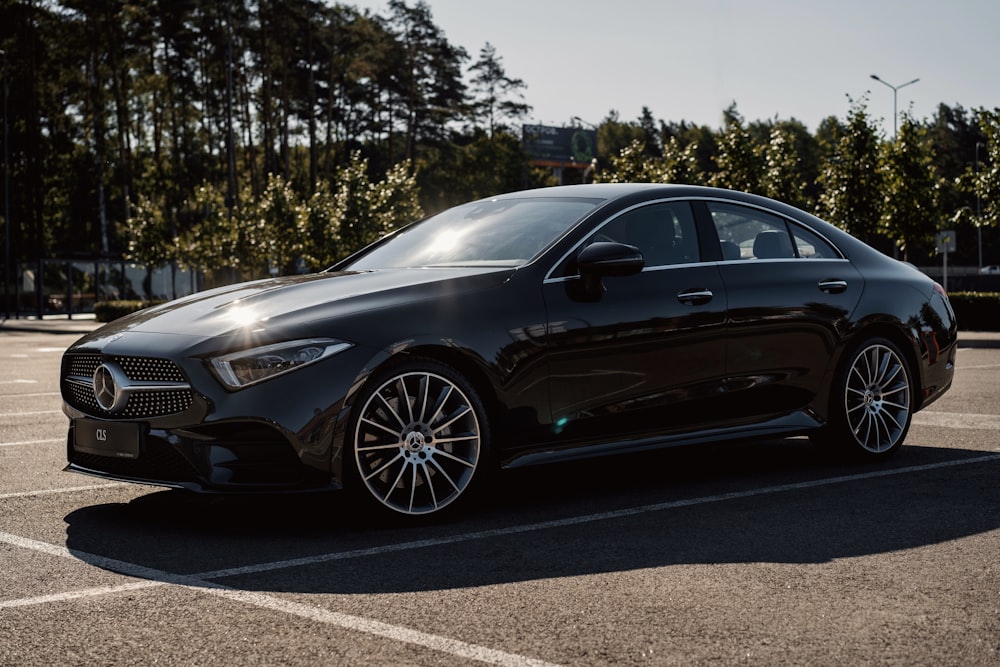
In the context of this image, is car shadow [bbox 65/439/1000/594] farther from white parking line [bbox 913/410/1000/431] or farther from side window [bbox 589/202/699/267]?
white parking line [bbox 913/410/1000/431]

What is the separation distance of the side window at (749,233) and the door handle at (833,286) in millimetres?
248

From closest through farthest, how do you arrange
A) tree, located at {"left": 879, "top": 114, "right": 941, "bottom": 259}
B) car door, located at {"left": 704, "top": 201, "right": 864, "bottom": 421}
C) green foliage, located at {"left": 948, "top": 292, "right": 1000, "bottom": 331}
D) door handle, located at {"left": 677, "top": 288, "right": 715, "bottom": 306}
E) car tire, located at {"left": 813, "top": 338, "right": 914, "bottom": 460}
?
1. door handle, located at {"left": 677, "top": 288, "right": 715, "bottom": 306}
2. car door, located at {"left": 704, "top": 201, "right": 864, "bottom": 421}
3. car tire, located at {"left": 813, "top": 338, "right": 914, "bottom": 460}
4. green foliage, located at {"left": 948, "top": 292, "right": 1000, "bottom": 331}
5. tree, located at {"left": 879, "top": 114, "right": 941, "bottom": 259}

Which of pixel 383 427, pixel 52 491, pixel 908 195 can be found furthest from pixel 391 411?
pixel 908 195

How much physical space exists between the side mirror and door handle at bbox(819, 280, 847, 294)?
1568mm

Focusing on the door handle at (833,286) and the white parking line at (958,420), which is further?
the white parking line at (958,420)

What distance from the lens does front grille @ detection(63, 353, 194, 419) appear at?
559cm

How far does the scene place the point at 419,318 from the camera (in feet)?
19.1

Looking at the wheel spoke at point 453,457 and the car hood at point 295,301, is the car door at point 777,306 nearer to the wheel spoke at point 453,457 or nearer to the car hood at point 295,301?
the car hood at point 295,301

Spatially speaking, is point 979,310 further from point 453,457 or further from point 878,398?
point 453,457

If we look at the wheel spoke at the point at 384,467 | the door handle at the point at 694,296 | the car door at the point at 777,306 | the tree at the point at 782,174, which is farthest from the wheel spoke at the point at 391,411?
the tree at the point at 782,174

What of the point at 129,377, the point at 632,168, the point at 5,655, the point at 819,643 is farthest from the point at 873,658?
the point at 632,168

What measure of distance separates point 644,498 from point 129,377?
263cm

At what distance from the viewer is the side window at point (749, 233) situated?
721 cm

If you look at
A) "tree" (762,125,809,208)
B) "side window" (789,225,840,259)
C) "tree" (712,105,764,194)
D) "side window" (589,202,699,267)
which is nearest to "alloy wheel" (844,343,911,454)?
"side window" (789,225,840,259)
